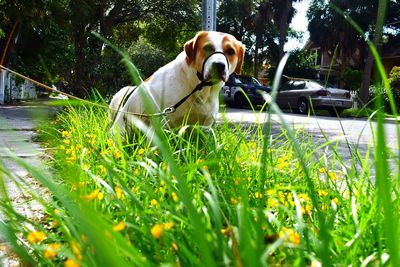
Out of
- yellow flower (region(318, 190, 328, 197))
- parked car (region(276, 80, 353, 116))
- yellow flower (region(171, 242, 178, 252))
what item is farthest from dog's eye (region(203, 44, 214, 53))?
parked car (region(276, 80, 353, 116))

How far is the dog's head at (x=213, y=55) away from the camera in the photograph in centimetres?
334

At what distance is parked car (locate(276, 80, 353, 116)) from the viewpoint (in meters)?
17.3

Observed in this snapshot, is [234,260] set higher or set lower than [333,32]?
lower

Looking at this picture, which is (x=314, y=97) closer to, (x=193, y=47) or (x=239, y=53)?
(x=239, y=53)

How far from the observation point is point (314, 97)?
705 inches

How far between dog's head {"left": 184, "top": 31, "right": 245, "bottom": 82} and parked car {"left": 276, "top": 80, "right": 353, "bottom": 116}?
1256 cm

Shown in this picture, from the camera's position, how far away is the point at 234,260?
3.09 ft

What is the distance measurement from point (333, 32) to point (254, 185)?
1486 inches

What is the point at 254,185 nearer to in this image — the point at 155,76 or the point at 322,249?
the point at 322,249

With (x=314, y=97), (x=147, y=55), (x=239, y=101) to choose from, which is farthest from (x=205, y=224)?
(x=147, y=55)

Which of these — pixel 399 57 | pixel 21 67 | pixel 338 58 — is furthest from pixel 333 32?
pixel 21 67

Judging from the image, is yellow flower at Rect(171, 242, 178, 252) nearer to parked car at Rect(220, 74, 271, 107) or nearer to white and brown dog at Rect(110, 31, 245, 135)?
white and brown dog at Rect(110, 31, 245, 135)

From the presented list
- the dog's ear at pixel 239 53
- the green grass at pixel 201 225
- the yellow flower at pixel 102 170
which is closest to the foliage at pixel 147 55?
the dog's ear at pixel 239 53

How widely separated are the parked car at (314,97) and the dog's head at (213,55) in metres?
12.6
